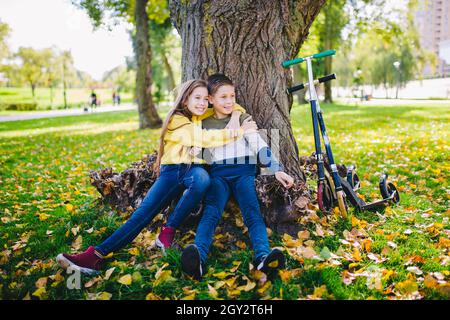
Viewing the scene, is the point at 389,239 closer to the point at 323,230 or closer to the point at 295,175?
the point at 323,230

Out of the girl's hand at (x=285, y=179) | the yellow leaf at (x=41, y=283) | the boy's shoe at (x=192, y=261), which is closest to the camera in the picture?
the boy's shoe at (x=192, y=261)

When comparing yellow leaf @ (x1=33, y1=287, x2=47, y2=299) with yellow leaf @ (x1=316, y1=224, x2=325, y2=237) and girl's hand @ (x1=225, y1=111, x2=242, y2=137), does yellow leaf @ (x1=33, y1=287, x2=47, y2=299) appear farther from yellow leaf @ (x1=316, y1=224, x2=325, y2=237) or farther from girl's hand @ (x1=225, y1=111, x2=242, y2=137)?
yellow leaf @ (x1=316, y1=224, x2=325, y2=237)

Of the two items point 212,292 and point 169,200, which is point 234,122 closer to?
point 169,200

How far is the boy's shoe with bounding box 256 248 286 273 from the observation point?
2.62 meters

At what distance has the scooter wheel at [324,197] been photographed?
3484 mm

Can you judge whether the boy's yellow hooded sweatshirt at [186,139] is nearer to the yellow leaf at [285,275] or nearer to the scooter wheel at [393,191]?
the yellow leaf at [285,275]

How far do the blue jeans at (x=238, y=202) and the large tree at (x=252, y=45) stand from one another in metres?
0.78

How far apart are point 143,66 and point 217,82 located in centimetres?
1098

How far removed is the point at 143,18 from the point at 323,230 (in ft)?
39.8

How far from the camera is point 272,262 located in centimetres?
262

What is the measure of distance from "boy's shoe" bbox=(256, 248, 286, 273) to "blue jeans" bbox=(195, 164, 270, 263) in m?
0.12

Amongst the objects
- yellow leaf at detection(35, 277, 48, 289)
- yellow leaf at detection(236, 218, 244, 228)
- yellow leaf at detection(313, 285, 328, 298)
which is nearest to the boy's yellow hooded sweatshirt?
yellow leaf at detection(236, 218, 244, 228)

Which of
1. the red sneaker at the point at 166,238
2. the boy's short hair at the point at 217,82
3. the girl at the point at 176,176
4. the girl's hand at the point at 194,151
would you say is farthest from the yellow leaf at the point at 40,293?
the boy's short hair at the point at 217,82

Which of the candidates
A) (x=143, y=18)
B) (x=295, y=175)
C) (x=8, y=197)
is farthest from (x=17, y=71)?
(x=295, y=175)
